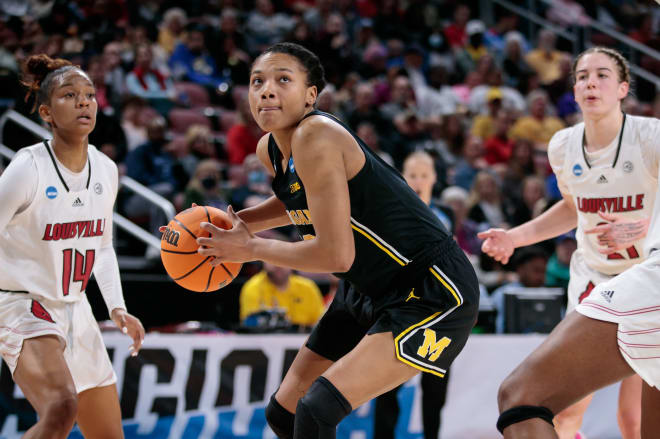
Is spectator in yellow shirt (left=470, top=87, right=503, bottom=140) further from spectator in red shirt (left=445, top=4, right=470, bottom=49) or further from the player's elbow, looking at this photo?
the player's elbow

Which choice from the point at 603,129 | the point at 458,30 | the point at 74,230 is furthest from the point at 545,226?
the point at 458,30

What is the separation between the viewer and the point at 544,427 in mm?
2615

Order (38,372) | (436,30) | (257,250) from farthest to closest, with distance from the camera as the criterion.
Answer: (436,30)
(38,372)
(257,250)

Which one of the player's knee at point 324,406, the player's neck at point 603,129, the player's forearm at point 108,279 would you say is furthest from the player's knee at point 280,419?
the player's neck at point 603,129

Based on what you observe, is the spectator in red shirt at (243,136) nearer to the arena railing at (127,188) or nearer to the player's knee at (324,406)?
the arena railing at (127,188)

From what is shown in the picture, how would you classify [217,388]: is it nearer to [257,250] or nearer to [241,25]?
[257,250]

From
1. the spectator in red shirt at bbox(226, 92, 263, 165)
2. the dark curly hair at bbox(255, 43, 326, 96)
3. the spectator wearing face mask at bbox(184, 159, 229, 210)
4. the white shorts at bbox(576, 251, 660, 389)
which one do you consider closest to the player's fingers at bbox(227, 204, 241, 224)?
the dark curly hair at bbox(255, 43, 326, 96)

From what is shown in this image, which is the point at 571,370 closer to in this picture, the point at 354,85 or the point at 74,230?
the point at 74,230

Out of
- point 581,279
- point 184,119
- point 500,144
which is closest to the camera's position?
point 581,279

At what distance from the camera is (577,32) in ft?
44.3

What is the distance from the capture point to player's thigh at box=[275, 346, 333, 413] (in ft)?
11.8

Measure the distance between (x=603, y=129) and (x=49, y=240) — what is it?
2987 mm

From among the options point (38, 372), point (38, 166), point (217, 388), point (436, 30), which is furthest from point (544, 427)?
point (436, 30)

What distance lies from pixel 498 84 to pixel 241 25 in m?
4.06
